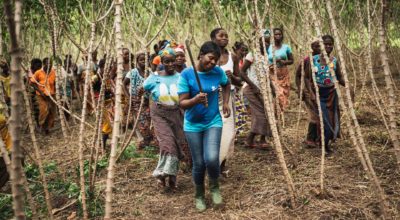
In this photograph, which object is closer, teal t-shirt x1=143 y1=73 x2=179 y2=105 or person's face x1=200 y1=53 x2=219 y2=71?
person's face x1=200 y1=53 x2=219 y2=71

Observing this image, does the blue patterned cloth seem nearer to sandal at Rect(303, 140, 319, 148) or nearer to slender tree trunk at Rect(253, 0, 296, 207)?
sandal at Rect(303, 140, 319, 148)

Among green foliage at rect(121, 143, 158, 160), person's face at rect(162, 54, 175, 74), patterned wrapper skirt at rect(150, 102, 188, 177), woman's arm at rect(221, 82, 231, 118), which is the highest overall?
person's face at rect(162, 54, 175, 74)

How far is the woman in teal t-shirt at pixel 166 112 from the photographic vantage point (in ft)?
13.5

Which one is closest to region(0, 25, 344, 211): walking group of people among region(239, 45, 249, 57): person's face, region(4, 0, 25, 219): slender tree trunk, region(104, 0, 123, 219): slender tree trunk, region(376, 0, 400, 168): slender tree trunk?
region(376, 0, 400, 168): slender tree trunk

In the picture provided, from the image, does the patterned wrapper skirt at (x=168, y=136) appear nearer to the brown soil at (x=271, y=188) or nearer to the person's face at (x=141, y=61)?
the brown soil at (x=271, y=188)

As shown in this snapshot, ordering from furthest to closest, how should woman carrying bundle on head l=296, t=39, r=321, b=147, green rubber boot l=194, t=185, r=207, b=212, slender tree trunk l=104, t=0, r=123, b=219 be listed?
woman carrying bundle on head l=296, t=39, r=321, b=147, green rubber boot l=194, t=185, r=207, b=212, slender tree trunk l=104, t=0, r=123, b=219

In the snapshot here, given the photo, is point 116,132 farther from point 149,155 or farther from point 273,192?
point 149,155

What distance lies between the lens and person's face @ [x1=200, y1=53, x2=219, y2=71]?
11.0ft

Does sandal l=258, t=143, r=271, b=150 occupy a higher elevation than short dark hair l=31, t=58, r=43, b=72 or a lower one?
lower

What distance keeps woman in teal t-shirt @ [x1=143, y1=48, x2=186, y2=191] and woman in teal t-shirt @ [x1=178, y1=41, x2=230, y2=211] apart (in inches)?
A: 24.3

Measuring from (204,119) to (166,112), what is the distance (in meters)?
0.92

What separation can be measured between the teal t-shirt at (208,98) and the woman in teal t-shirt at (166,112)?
682 mm

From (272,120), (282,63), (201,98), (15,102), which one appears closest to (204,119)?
(201,98)

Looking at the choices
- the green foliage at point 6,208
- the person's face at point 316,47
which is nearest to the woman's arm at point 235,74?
the person's face at point 316,47
